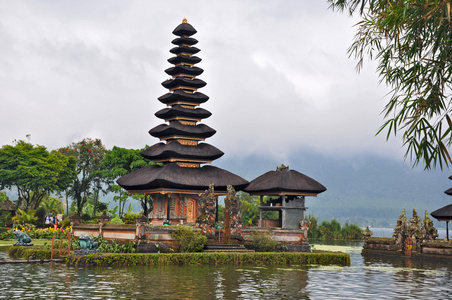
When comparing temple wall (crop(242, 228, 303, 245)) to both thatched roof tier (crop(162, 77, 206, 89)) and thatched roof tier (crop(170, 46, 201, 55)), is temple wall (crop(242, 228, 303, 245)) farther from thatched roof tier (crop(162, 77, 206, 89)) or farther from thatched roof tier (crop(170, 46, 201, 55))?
thatched roof tier (crop(170, 46, 201, 55))

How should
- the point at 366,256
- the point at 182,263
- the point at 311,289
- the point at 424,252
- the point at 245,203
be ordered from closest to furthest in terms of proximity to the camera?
the point at 311,289
the point at 182,263
the point at 424,252
the point at 366,256
the point at 245,203

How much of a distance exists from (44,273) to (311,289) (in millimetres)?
12066

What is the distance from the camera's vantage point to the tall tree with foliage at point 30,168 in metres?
62.3

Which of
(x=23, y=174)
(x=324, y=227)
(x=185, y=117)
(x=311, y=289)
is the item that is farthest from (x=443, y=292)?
(x=23, y=174)

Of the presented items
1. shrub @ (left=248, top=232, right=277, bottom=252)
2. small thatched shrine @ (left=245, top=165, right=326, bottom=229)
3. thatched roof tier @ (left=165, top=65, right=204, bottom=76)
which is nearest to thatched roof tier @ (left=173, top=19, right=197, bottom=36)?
thatched roof tier @ (left=165, top=65, right=204, bottom=76)

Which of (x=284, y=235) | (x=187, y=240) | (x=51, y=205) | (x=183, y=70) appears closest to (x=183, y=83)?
(x=183, y=70)

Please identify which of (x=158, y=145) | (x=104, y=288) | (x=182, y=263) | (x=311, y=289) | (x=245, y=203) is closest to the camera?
(x=104, y=288)

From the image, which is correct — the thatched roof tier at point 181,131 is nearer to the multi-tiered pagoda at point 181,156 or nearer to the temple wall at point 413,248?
the multi-tiered pagoda at point 181,156

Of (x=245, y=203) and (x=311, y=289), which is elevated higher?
(x=245, y=203)

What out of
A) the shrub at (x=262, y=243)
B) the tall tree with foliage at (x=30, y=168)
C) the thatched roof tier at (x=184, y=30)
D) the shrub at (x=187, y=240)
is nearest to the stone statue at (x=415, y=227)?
the shrub at (x=262, y=243)

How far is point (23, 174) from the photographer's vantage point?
204ft

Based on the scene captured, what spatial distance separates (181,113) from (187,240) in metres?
17.4

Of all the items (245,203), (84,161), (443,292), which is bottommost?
(443,292)

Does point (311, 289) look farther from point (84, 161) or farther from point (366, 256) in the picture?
point (84, 161)
